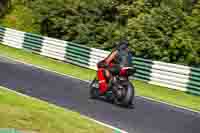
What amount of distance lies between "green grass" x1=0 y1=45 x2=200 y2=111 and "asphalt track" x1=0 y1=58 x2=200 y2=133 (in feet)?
4.19

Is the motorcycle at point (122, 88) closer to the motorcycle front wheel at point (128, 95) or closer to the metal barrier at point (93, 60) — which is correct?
the motorcycle front wheel at point (128, 95)

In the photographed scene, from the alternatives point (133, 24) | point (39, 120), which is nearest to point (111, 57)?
point (39, 120)

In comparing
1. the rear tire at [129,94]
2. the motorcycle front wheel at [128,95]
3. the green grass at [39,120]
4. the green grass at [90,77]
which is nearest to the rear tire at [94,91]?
the motorcycle front wheel at [128,95]

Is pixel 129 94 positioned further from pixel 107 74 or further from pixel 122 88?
pixel 107 74

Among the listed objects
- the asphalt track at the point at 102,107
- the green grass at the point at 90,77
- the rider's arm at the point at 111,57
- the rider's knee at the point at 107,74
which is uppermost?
the rider's arm at the point at 111,57

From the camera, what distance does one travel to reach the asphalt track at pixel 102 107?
13008 mm

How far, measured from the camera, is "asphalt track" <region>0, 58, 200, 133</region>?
13008 millimetres

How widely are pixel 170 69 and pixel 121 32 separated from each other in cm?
714

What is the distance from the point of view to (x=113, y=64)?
15352 mm

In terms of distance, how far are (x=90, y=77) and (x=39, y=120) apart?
12181 millimetres

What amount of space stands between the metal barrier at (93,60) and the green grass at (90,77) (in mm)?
319

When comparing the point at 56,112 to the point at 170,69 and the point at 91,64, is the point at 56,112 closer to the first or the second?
the point at 170,69

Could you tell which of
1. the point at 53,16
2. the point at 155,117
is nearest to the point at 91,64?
the point at 53,16

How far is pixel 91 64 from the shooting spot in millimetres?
24688
